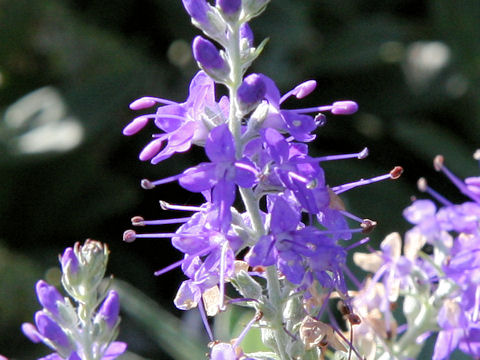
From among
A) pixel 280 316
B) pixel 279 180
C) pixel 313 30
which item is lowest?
pixel 313 30

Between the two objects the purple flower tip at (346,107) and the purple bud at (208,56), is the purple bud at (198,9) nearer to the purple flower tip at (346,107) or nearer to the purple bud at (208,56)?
the purple bud at (208,56)

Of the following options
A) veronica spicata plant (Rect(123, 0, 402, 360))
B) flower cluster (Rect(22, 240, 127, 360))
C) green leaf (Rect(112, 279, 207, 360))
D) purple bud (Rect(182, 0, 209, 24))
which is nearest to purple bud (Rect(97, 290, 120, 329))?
flower cluster (Rect(22, 240, 127, 360))

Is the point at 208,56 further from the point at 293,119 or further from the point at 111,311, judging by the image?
the point at 111,311

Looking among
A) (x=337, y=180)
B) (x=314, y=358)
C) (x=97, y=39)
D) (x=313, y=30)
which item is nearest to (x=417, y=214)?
(x=314, y=358)

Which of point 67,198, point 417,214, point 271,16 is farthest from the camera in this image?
point 271,16

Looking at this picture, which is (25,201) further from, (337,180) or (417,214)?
(417,214)

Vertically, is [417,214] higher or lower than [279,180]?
lower

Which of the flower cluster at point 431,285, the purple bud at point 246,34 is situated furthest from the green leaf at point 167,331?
the purple bud at point 246,34
